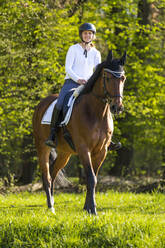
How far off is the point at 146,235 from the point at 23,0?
30.6 ft

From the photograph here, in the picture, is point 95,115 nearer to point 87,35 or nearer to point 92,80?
point 92,80

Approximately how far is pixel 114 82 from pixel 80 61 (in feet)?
4.78

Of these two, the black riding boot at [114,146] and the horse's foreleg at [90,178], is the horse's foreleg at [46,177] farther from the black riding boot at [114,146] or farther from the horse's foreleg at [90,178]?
the horse's foreleg at [90,178]

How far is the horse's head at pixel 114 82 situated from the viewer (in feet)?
23.6

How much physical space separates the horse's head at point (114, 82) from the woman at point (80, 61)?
966mm

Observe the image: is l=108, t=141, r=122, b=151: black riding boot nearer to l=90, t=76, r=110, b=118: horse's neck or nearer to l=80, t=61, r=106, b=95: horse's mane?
l=90, t=76, r=110, b=118: horse's neck

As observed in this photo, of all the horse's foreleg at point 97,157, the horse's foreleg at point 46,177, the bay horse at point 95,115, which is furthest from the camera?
the horse's foreleg at point 46,177

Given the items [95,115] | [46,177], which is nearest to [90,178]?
[95,115]

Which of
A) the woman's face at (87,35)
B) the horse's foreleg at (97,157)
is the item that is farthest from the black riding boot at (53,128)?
the woman's face at (87,35)

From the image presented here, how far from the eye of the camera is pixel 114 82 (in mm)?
7289

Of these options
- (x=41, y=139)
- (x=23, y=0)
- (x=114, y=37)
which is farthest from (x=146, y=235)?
(x=114, y=37)

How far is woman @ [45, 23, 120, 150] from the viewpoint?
8.35m

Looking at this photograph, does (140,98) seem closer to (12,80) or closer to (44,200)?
(12,80)

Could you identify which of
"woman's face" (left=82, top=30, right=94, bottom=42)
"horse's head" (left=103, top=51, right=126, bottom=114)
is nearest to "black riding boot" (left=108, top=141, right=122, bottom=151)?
"horse's head" (left=103, top=51, right=126, bottom=114)
